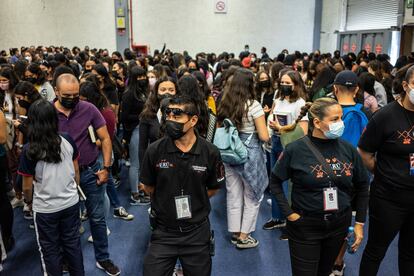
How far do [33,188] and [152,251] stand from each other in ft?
3.52

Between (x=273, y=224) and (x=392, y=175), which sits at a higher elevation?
(x=392, y=175)

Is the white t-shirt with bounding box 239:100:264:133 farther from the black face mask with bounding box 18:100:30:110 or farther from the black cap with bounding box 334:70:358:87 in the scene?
the black face mask with bounding box 18:100:30:110

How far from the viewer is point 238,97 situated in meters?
3.44

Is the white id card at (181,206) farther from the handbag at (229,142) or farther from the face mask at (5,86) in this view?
the face mask at (5,86)

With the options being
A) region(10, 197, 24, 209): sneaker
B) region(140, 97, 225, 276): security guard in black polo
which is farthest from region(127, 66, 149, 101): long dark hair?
region(140, 97, 225, 276): security guard in black polo

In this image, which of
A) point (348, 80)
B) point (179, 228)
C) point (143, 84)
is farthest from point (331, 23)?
point (179, 228)

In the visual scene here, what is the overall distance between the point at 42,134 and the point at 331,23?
1575 centimetres

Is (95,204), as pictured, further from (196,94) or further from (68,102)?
(196,94)

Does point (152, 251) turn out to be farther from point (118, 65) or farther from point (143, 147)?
point (118, 65)

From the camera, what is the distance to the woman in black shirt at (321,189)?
2.30 m

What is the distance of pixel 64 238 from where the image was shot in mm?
2766

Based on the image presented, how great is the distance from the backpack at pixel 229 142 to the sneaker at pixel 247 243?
0.91 meters

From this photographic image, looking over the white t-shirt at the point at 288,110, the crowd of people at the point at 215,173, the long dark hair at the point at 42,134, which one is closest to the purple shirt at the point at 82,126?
the crowd of people at the point at 215,173

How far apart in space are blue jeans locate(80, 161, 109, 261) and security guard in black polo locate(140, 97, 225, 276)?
0.91m
